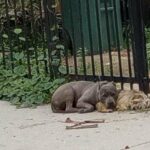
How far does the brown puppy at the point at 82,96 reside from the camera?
257 inches

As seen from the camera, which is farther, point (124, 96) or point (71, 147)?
point (124, 96)

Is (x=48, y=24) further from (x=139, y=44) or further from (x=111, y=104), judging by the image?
(x=111, y=104)

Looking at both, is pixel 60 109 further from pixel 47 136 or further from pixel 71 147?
pixel 71 147

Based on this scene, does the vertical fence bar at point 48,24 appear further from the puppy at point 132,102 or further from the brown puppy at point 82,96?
the puppy at point 132,102

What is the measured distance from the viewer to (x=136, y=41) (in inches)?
277

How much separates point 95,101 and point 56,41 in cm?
160

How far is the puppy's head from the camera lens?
6.46m

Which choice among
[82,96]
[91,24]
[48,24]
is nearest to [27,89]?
[48,24]

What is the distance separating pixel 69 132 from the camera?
5719 millimetres

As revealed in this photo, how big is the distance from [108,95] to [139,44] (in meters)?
0.88

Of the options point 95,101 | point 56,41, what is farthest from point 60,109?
point 56,41

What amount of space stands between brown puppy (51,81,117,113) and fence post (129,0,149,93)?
21.3 inches

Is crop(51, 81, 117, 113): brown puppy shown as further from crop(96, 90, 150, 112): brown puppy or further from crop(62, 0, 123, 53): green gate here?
crop(62, 0, 123, 53): green gate

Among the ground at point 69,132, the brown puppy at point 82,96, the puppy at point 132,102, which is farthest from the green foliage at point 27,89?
the puppy at point 132,102
